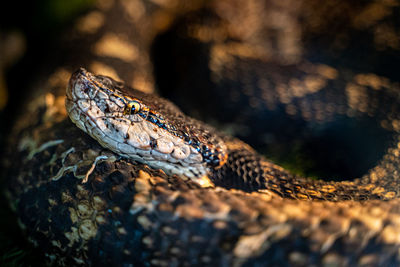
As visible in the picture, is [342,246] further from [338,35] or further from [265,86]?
[338,35]

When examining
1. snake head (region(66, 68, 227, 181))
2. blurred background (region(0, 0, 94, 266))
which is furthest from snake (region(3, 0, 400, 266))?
blurred background (region(0, 0, 94, 266))

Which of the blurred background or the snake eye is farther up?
the snake eye

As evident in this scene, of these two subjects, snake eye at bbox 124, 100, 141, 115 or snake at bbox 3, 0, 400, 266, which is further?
snake eye at bbox 124, 100, 141, 115

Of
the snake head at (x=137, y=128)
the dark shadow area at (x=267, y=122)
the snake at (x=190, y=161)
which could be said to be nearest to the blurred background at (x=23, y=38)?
the snake at (x=190, y=161)

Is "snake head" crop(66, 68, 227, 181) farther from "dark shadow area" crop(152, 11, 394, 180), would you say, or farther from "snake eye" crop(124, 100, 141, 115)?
"dark shadow area" crop(152, 11, 394, 180)

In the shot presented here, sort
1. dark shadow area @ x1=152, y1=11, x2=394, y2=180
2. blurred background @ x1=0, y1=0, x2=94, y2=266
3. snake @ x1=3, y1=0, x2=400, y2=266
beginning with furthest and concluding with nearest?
1. blurred background @ x1=0, y1=0, x2=94, y2=266
2. dark shadow area @ x1=152, y1=11, x2=394, y2=180
3. snake @ x1=3, y1=0, x2=400, y2=266

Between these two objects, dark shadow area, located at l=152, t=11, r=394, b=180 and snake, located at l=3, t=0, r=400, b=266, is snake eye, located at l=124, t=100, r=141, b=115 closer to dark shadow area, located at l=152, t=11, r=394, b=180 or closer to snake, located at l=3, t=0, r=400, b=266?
snake, located at l=3, t=0, r=400, b=266

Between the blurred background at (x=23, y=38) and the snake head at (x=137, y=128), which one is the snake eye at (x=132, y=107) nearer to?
the snake head at (x=137, y=128)

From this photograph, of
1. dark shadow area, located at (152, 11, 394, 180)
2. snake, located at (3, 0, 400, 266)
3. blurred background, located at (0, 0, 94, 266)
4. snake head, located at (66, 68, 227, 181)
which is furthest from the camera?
blurred background, located at (0, 0, 94, 266)
